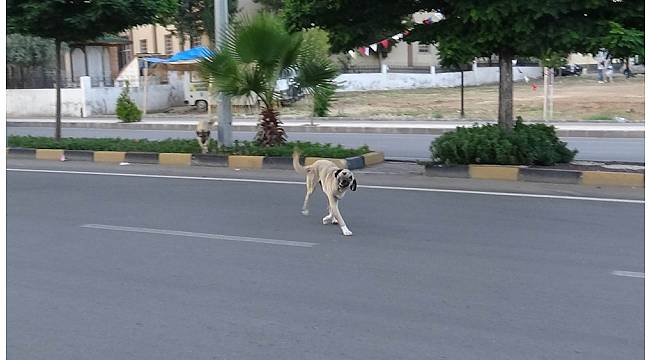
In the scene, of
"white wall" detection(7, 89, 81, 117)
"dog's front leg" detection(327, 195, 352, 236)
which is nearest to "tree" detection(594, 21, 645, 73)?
"dog's front leg" detection(327, 195, 352, 236)

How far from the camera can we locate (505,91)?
497 inches

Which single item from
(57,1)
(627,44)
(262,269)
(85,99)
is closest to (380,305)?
(262,269)

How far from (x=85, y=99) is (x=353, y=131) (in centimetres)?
1341

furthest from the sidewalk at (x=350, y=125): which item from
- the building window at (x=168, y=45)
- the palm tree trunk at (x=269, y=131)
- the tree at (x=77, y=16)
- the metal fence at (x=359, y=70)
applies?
the building window at (x=168, y=45)

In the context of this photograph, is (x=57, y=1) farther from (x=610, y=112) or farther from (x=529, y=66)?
(x=529, y=66)

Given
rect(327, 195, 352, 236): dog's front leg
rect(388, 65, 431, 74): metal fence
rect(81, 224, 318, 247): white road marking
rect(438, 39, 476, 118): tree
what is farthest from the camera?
rect(388, 65, 431, 74): metal fence

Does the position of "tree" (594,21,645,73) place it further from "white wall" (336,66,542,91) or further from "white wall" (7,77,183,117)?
"white wall" (336,66,542,91)

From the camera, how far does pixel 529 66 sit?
5122cm

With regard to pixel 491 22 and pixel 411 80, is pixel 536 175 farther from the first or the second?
pixel 411 80

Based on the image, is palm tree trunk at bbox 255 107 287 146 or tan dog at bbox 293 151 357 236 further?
palm tree trunk at bbox 255 107 287 146

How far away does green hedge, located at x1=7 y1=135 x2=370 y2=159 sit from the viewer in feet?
45.9

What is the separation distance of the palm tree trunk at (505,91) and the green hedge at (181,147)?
2489 mm

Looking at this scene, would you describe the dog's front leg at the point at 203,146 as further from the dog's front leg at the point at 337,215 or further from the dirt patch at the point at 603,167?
the dog's front leg at the point at 337,215

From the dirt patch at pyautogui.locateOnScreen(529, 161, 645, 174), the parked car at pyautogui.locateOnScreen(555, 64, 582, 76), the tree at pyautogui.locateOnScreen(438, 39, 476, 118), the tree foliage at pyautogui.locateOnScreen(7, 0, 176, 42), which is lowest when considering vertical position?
the dirt patch at pyautogui.locateOnScreen(529, 161, 645, 174)
